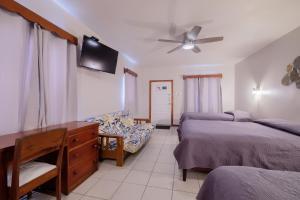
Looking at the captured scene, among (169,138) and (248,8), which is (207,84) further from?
(248,8)

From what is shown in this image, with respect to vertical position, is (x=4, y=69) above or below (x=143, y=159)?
above

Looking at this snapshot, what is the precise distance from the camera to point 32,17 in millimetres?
1658

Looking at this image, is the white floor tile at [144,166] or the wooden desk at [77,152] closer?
the wooden desk at [77,152]

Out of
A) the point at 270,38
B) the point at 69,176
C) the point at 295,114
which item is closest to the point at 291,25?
the point at 270,38

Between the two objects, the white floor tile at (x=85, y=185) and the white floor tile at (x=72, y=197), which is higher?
the white floor tile at (x=85, y=185)

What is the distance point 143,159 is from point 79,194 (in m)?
1.25

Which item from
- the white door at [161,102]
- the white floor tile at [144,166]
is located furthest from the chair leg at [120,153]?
the white door at [161,102]

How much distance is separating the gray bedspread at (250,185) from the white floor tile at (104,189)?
120cm

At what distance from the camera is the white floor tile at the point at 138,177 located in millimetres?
2031

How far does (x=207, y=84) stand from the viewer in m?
5.36

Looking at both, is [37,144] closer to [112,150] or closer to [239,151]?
[112,150]

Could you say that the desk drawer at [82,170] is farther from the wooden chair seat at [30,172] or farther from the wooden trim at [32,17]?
the wooden trim at [32,17]

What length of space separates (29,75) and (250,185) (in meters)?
2.29

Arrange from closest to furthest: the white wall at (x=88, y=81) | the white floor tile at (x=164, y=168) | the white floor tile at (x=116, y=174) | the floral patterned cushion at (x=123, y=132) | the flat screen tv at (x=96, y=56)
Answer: the white wall at (x=88, y=81)
the white floor tile at (x=116, y=174)
the white floor tile at (x=164, y=168)
the flat screen tv at (x=96, y=56)
the floral patterned cushion at (x=123, y=132)
